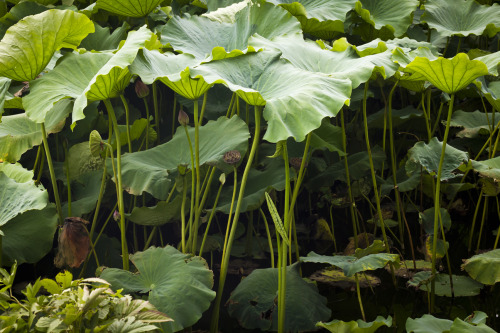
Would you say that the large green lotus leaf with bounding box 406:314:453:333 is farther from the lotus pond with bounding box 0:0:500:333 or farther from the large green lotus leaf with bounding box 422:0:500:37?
the large green lotus leaf with bounding box 422:0:500:37

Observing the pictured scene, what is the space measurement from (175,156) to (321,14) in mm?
898

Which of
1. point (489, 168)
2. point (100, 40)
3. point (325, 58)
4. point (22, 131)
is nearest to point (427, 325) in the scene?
point (489, 168)

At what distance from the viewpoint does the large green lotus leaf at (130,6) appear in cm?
202

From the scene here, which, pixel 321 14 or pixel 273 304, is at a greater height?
pixel 321 14

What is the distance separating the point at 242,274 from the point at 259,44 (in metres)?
0.94

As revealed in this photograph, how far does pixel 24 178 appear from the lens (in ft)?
5.59

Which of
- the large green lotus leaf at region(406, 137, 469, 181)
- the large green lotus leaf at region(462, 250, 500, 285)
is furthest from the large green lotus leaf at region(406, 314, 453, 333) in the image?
the large green lotus leaf at region(406, 137, 469, 181)

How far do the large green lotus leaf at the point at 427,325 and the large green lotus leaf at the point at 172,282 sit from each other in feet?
1.66

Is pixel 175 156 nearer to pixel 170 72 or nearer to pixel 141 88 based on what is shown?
pixel 170 72

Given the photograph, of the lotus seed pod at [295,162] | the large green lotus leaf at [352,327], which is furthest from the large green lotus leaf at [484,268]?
the lotus seed pod at [295,162]

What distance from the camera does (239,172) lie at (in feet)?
7.81

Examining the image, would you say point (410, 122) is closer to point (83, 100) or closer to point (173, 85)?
point (173, 85)

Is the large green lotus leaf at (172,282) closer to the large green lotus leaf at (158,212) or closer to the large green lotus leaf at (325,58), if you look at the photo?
the large green lotus leaf at (158,212)

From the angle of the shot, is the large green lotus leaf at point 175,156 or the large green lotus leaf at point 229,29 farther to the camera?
the large green lotus leaf at point 229,29
